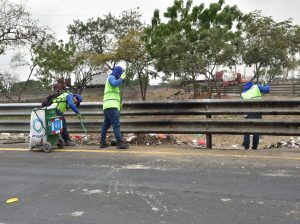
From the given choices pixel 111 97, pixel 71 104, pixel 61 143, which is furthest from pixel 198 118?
pixel 61 143

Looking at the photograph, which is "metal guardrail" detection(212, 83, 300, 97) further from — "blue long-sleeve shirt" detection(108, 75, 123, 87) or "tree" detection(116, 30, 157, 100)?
"blue long-sleeve shirt" detection(108, 75, 123, 87)

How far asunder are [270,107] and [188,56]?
2069 cm

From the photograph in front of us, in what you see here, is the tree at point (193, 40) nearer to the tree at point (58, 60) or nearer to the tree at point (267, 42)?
the tree at point (267, 42)

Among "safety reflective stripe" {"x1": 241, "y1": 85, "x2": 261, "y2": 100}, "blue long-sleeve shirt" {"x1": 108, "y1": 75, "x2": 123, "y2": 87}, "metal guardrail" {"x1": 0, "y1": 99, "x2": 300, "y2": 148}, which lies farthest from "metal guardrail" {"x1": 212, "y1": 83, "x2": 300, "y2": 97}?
"blue long-sleeve shirt" {"x1": 108, "y1": 75, "x2": 123, "y2": 87}

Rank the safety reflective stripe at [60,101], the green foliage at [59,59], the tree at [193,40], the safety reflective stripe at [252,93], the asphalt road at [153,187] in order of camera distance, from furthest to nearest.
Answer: the green foliage at [59,59] → the tree at [193,40] → the safety reflective stripe at [252,93] → the safety reflective stripe at [60,101] → the asphalt road at [153,187]

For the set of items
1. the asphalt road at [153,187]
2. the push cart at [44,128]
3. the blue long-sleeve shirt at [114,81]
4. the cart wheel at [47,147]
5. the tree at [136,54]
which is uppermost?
the tree at [136,54]

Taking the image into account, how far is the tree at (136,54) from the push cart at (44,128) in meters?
26.9

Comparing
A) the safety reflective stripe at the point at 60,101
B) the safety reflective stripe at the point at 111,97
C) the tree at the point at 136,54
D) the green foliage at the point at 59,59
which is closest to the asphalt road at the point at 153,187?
the safety reflective stripe at the point at 111,97

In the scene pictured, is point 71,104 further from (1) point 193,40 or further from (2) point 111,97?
(1) point 193,40

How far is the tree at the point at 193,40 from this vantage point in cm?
2805

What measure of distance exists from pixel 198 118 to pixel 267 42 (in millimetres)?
22973

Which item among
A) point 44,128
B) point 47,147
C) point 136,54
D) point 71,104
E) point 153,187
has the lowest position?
point 153,187

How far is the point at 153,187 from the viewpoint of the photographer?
5.42 metres

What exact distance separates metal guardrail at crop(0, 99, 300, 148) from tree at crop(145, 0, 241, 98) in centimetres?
1927
